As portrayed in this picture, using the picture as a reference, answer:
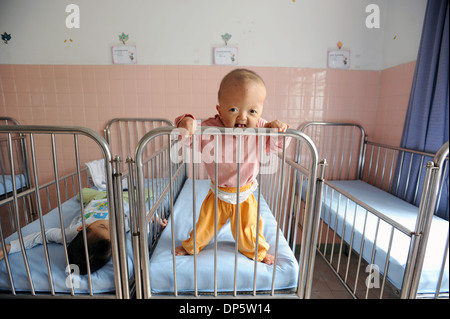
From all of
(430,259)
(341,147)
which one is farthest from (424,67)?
(430,259)

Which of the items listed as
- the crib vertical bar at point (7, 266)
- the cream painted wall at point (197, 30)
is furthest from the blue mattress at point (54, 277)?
the cream painted wall at point (197, 30)

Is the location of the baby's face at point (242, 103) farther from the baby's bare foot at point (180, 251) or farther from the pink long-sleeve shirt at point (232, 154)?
the baby's bare foot at point (180, 251)

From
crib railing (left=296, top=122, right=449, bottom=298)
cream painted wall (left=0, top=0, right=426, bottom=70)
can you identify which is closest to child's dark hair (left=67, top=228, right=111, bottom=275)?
crib railing (left=296, top=122, right=449, bottom=298)

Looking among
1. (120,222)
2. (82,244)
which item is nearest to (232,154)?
(120,222)

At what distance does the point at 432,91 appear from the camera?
6.41ft

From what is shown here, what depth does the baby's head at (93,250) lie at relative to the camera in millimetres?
1248

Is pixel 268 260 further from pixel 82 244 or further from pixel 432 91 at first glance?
pixel 432 91

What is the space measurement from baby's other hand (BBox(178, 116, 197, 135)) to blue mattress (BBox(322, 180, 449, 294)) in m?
1.12

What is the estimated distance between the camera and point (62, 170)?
2766 mm

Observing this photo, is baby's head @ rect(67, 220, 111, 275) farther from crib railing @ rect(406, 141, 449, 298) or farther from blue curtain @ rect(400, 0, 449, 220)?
blue curtain @ rect(400, 0, 449, 220)

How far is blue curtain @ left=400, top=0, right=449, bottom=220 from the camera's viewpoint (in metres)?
1.85

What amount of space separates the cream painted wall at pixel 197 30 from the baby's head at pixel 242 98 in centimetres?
164
